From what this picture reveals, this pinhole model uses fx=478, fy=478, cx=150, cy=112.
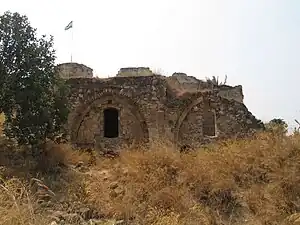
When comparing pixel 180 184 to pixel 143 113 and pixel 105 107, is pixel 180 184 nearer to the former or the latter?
pixel 143 113

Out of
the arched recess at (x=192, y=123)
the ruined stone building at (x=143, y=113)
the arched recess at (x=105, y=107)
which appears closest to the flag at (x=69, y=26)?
the ruined stone building at (x=143, y=113)

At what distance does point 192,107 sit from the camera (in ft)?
67.1

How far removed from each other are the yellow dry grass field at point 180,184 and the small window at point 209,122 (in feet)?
22.0

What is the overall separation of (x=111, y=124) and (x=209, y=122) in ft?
15.0

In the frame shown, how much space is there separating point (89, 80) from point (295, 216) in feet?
39.8

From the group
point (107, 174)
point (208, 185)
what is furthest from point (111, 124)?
point (208, 185)

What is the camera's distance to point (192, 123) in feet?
66.3

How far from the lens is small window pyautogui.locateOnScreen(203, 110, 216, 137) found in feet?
68.1

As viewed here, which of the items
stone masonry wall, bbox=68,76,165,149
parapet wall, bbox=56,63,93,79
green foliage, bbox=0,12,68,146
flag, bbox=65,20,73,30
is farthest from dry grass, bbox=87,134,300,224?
flag, bbox=65,20,73,30

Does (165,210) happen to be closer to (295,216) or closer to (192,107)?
(295,216)

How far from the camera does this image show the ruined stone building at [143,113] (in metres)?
19.2

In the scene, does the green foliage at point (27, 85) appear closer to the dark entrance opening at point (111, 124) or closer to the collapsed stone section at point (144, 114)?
the collapsed stone section at point (144, 114)

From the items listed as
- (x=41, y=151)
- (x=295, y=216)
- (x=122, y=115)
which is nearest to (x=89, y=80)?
(x=122, y=115)

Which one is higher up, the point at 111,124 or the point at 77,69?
the point at 77,69
